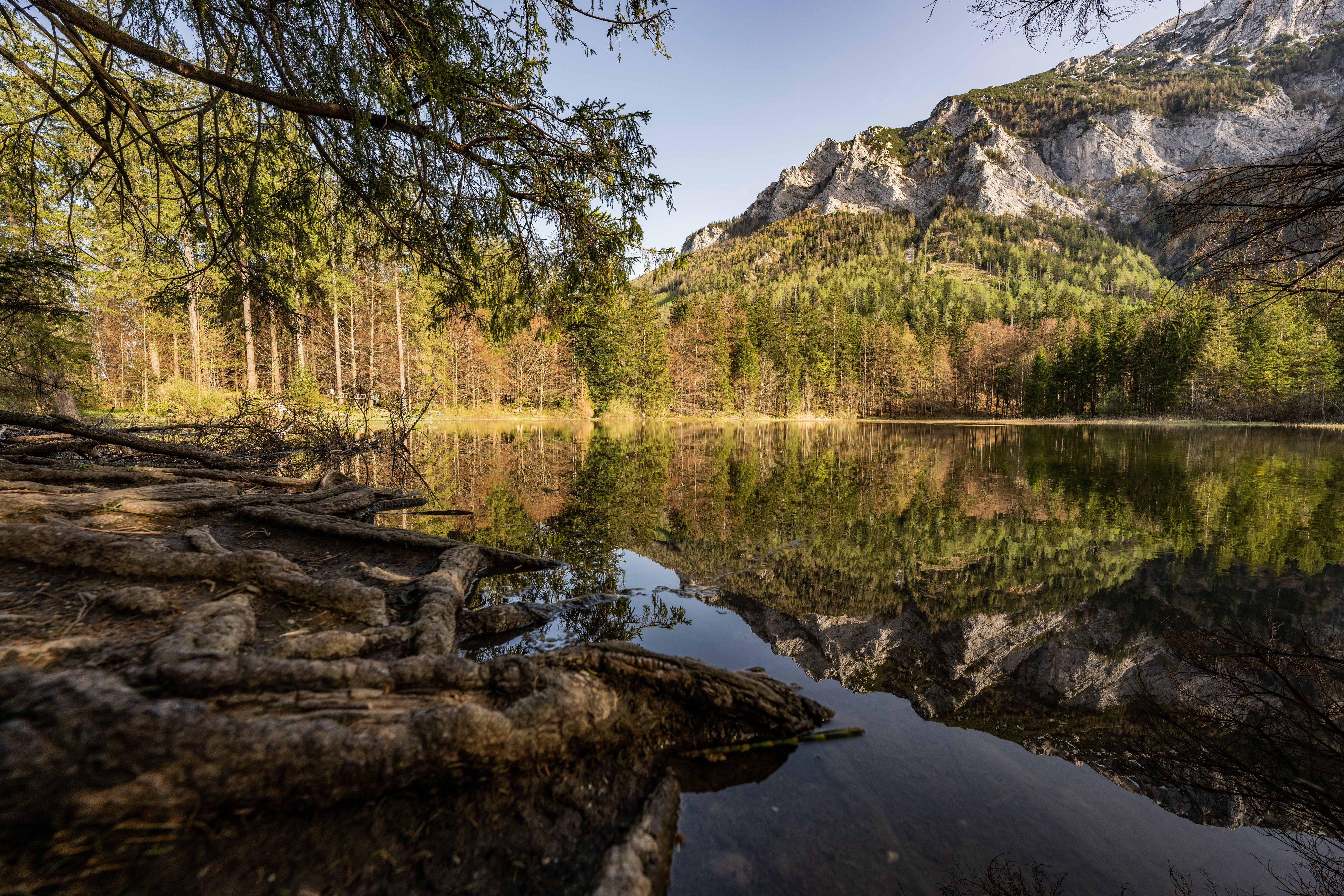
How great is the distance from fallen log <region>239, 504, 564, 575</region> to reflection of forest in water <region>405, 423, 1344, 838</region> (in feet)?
1.33

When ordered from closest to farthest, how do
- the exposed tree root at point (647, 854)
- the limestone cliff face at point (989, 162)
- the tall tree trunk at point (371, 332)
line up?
the exposed tree root at point (647, 854), the tall tree trunk at point (371, 332), the limestone cliff face at point (989, 162)

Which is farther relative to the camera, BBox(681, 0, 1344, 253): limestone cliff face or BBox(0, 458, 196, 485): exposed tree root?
BBox(681, 0, 1344, 253): limestone cliff face

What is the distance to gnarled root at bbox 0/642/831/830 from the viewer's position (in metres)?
1.33

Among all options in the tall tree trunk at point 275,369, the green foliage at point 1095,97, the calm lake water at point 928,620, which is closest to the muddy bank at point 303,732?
the calm lake water at point 928,620

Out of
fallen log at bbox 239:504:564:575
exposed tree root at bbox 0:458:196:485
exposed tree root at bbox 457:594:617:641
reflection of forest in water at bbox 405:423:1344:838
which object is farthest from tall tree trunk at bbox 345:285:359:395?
exposed tree root at bbox 457:594:617:641

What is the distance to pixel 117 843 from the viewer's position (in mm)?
1344

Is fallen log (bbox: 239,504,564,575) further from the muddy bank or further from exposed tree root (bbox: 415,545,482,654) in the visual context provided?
the muddy bank

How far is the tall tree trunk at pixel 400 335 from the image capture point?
27.0 meters

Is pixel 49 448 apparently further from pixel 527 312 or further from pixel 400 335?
pixel 400 335

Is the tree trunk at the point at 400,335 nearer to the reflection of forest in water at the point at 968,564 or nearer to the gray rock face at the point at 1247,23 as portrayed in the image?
the reflection of forest in water at the point at 968,564

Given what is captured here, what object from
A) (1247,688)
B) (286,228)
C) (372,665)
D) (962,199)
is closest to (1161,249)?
(1247,688)

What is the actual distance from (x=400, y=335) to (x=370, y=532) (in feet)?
89.8

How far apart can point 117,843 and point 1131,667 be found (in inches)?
230

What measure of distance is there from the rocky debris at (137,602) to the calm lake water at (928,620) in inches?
70.1
